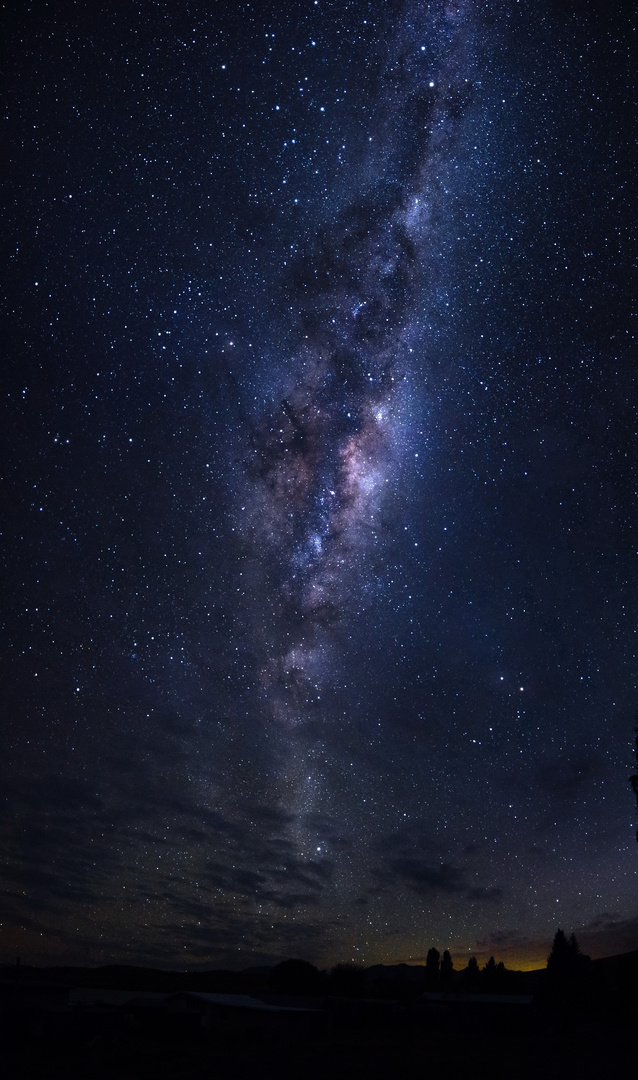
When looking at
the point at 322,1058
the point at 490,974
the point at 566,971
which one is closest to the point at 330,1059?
the point at 322,1058

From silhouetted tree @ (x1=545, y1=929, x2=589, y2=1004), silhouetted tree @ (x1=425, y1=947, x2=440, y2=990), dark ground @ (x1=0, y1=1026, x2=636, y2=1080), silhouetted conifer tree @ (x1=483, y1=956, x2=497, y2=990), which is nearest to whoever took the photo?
dark ground @ (x1=0, y1=1026, x2=636, y2=1080)

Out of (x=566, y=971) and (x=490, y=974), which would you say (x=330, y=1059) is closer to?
(x=566, y=971)

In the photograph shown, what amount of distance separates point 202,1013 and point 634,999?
38672 millimetres

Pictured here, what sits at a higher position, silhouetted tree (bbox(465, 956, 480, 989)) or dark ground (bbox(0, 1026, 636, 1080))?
dark ground (bbox(0, 1026, 636, 1080))

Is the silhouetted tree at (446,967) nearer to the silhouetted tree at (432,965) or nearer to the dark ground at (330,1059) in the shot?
the silhouetted tree at (432,965)

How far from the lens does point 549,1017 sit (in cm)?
5325

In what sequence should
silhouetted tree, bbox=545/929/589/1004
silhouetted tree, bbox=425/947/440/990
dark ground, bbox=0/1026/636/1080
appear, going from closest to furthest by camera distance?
dark ground, bbox=0/1026/636/1080 → silhouetted tree, bbox=545/929/589/1004 → silhouetted tree, bbox=425/947/440/990

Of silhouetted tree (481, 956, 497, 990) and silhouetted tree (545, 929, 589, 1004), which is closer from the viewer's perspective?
silhouetted tree (545, 929, 589, 1004)

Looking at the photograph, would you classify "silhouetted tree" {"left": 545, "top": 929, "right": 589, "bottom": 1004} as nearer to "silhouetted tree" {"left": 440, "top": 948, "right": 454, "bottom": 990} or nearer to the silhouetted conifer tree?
the silhouetted conifer tree

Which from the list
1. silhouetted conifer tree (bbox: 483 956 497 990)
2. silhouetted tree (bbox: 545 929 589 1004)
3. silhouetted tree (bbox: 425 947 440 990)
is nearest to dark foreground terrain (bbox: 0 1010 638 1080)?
silhouetted tree (bbox: 545 929 589 1004)

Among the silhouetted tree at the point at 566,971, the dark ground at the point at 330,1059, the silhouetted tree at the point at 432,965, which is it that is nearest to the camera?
the dark ground at the point at 330,1059

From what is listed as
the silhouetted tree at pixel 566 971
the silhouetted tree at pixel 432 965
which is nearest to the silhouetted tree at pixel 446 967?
the silhouetted tree at pixel 432 965

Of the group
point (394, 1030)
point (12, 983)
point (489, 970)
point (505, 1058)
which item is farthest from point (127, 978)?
point (505, 1058)

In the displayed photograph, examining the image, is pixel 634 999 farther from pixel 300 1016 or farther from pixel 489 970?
pixel 489 970
